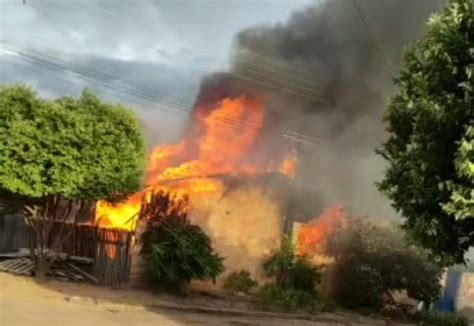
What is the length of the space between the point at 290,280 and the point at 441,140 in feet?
37.8

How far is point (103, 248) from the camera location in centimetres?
1523

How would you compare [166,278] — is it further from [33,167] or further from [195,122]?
[195,122]

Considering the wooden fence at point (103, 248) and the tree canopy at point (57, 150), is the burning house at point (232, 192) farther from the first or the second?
the tree canopy at point (57, 150)

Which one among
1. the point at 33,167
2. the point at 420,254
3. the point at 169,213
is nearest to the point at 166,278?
A: the point at 169,213

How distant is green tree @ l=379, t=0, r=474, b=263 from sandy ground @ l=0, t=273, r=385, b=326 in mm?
5563

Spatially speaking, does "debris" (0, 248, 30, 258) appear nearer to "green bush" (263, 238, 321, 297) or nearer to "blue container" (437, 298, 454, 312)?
"green bush" (263, 238, 321, 297)

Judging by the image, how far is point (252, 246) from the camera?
18.1 m

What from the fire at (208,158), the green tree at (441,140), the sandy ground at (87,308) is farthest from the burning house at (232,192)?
the green tree at (441,140)

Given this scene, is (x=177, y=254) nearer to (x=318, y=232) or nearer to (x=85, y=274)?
(x=85, y=274)

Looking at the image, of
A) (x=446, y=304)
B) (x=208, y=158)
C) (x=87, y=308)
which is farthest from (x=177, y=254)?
(x=446, y=304)

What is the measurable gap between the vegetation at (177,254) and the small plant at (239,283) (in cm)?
164

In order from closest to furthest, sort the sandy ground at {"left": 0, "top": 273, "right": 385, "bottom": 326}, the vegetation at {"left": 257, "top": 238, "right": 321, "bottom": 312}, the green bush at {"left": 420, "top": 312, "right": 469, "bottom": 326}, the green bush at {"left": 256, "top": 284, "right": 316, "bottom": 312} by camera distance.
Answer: the sandy ground at {"left": 0, "top": 273, "right": 385, "bottom": 326}
the green bush at {"left": 256, "top": 284, "right": 316, "bottom": 312}
the vegetation at {"left": 257, "top": 238, "right": 321, "bottom": 312}
the green bush at {"left": 420, "top": 312, "right": 469, "bottom": 326}

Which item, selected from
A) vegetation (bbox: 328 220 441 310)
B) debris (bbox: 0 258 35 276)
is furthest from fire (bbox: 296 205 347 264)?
debris (bbox: 0 258 35 276)

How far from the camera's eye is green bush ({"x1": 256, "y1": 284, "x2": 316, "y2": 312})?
15.2m
